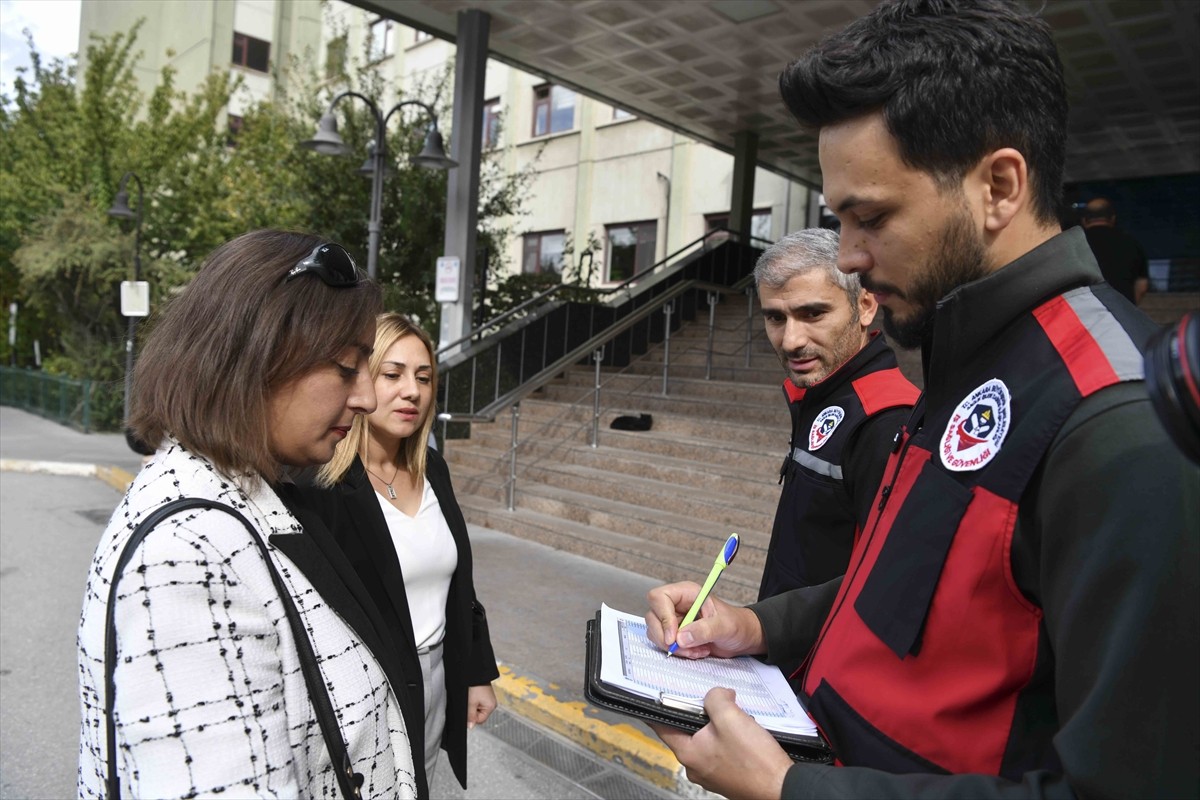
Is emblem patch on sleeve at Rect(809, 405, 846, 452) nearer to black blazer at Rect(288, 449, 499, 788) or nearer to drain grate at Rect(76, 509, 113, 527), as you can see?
black blazer at Rect(288, 449, 499, 788)

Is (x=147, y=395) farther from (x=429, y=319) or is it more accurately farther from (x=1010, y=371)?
(x=429, y=319)

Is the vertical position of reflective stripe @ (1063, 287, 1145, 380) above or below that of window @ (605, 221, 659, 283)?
below

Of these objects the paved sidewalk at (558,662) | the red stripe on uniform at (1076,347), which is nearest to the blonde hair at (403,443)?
the paved sidewalk at (558,662)

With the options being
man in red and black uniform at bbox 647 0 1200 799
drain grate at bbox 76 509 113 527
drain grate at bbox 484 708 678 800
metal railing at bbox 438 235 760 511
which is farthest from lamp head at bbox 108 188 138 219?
man in red and black uniform at bbox 647 0 1200 799

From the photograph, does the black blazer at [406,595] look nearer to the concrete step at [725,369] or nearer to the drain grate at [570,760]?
the drain grate at [570,760]

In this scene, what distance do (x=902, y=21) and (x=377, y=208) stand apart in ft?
29.7

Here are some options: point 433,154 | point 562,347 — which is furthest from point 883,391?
point 562,347

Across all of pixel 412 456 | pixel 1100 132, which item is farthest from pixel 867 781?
pixel 1100 132

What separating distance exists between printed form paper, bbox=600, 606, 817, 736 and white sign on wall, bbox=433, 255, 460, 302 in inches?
381

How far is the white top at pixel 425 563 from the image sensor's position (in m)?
2.53

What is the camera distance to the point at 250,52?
28.8m

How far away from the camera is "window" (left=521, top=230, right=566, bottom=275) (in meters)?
21.4

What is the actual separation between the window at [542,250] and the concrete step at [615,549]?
13.3 metres

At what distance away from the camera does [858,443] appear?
7.29 feet
